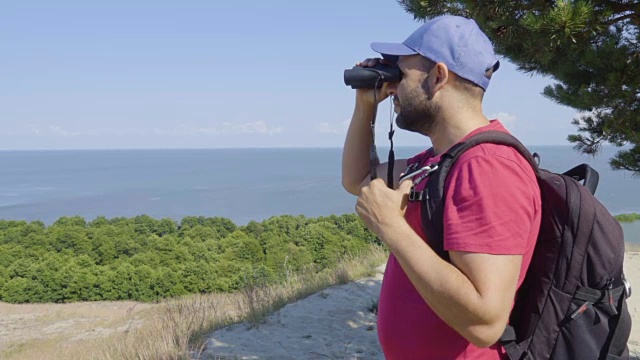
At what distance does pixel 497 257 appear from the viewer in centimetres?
129

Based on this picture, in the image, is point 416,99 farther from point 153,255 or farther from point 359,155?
point 153,255

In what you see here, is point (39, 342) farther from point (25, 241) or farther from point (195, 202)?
point (195, 202)

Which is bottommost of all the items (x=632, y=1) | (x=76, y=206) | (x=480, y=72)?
(x=76, y=206)

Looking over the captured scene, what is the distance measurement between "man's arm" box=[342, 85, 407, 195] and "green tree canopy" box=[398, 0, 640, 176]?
1963 millimetres

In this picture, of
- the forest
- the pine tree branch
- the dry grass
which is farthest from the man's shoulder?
the forest

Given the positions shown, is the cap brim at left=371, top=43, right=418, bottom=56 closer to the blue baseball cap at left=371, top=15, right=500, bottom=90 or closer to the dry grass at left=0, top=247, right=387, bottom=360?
the blue baseball cap at left=371, top=15, right=500, bottom=90

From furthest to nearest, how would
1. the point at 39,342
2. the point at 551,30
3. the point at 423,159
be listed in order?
the point at 39,342, the point at 551,30, the point at 423,159

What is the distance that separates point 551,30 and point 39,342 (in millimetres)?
13791

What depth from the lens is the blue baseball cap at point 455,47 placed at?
1.51 metres

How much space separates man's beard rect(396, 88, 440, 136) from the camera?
155 cm

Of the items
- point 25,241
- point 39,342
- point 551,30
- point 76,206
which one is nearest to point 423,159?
point 551,30

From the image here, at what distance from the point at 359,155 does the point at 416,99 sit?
0.59m

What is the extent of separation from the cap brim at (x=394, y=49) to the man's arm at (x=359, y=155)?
1.00 feet

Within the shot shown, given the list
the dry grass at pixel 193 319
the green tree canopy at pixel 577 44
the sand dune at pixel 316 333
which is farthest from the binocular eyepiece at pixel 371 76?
the sand dune at pixel 316 333
